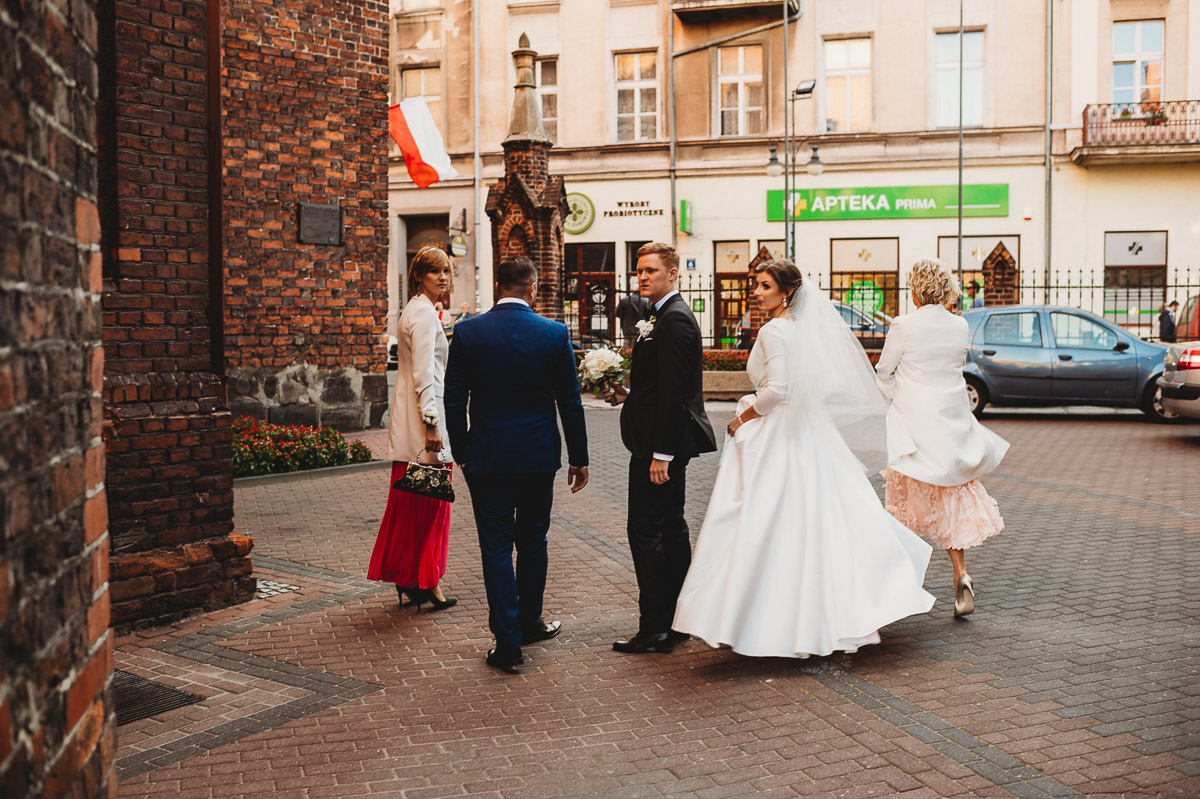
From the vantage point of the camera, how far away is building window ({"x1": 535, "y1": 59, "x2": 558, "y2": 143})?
1324 inches

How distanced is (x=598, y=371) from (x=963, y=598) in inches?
93.9

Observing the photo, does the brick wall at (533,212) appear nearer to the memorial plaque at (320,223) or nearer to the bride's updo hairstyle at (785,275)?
the memorial plaque at (320,223)

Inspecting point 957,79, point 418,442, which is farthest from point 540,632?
point 957,79

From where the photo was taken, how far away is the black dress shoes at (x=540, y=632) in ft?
18.9

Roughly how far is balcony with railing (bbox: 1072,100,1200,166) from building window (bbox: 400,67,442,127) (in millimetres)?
18592

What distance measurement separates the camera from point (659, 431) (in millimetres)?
5488

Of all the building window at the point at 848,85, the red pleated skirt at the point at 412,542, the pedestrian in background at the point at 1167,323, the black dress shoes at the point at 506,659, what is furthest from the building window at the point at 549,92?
the black dress shoes at the point at 506,659

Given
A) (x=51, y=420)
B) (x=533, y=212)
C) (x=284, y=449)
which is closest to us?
(x=51, y=420)

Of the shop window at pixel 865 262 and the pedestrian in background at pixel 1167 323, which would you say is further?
the shop window at pixel 865 262

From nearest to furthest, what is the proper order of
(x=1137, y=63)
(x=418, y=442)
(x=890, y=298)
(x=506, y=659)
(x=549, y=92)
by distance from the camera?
(x=506, y=659) → (x=418, y=442) → (x=1137, y=63) → (x=890, y=298) → (x=549, y=92)

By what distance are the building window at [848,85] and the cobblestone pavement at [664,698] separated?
83.3ft

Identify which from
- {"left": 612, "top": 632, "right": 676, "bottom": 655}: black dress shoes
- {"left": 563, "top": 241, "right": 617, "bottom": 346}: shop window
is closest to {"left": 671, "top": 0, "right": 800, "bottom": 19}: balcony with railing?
{"left": 563, "top": 241, "right": 617, "bottom": 346}: shop window

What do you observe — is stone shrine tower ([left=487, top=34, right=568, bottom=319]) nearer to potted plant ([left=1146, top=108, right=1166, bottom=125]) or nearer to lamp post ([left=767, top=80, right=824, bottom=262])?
lamp post ([left=767, top=80, right=824, bottom=262])

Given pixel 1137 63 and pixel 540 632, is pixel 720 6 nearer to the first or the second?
pixel 1137 63
